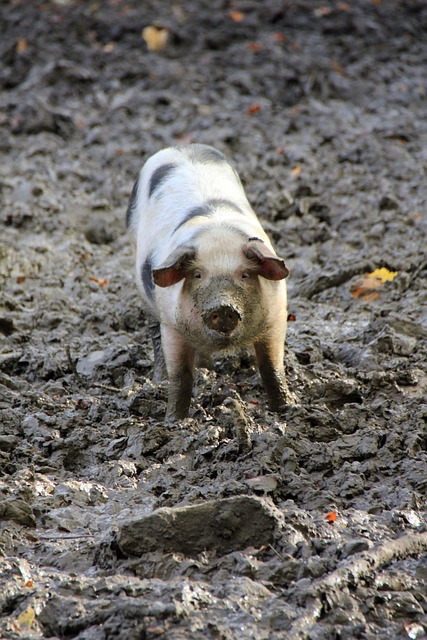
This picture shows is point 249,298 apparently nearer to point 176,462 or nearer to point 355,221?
point 176,462

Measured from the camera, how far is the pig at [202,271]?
421 cm

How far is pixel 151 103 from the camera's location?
9812 millimetres

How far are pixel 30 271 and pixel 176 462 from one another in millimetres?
3131

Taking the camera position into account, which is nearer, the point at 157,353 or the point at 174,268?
the point at 174,268

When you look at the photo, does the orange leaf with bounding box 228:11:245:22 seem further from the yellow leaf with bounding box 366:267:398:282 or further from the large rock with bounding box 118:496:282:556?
the large rock with bounding box 118:496:282:556

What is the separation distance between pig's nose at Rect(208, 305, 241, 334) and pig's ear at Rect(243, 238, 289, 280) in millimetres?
277

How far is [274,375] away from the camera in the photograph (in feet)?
15.6

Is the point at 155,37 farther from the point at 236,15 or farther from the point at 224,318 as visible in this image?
the point at 224,318

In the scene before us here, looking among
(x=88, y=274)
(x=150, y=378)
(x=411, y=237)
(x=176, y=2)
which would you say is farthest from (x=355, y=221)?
(x=176, y=2)

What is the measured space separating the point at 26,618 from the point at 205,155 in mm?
3119

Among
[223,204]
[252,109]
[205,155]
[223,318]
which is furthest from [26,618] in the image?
[252,109]

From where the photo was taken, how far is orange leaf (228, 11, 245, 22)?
1100cm

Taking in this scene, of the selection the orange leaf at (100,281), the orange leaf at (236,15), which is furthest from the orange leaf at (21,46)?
the orange leaf at (100,281)

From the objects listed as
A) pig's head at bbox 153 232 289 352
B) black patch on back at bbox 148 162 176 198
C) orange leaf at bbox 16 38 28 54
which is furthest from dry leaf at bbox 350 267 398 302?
orange leaf at bbox 16 38 28 54
